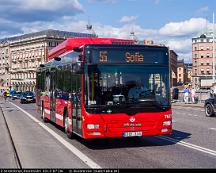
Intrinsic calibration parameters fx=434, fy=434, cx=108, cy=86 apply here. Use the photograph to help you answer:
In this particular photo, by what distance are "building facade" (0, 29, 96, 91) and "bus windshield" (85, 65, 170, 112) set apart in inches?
4878

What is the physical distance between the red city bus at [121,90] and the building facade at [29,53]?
12377 centimetres

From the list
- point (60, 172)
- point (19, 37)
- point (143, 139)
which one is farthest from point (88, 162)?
point (19, 37)

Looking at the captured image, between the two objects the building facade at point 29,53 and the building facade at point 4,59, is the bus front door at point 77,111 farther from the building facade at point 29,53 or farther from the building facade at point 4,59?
the building facade at point 4,59

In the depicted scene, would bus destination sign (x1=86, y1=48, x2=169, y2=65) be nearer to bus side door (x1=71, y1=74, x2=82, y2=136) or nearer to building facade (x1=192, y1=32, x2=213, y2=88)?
bus side door (x1=71, y1=74, x2=82, y2=136)

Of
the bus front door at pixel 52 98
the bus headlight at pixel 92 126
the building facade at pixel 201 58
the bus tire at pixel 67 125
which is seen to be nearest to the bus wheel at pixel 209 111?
the bus front door at pixel 52 98

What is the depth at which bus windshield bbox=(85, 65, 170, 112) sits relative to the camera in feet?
36.0

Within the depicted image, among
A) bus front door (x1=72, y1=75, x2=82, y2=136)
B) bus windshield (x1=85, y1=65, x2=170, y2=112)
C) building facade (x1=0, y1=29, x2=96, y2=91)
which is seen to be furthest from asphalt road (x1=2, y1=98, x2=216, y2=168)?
building facade (x1=0, y1=29, x2=96, y2=91)

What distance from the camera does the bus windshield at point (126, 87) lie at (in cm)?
1096

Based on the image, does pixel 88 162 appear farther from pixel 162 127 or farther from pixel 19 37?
pixel 19 37

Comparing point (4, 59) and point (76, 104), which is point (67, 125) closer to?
point (76, 104)

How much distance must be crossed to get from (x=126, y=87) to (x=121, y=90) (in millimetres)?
158

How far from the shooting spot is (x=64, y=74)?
14062 millimetres

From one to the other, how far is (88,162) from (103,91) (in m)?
2.35

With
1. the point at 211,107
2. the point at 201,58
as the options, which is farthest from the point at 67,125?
the point at 201,58
